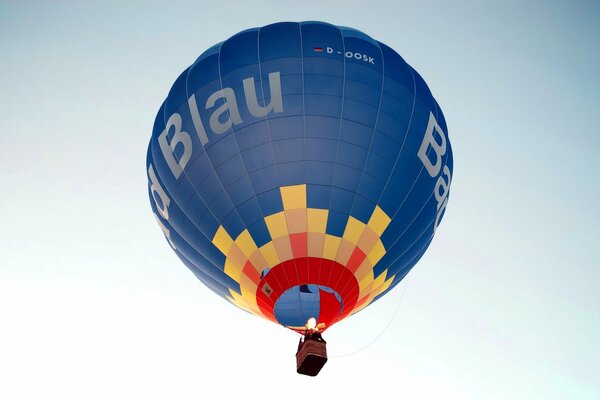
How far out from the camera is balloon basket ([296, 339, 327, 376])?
8.08 metres

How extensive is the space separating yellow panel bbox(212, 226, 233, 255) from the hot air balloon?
2cm

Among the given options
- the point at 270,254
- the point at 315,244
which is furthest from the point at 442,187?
the point at 270,254

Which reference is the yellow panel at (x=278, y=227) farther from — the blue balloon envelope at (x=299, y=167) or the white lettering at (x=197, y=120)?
the white lettering at (x=197, y=120)

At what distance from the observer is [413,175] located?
341 inches

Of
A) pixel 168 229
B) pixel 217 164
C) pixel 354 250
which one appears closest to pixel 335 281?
pixel 354 250

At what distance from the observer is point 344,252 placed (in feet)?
27.2

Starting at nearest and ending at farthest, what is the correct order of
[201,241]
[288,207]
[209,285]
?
[288,207], [201,241], [209,285]

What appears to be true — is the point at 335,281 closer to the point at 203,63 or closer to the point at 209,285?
the point at 209,285

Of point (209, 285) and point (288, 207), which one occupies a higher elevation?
point (288, 207)

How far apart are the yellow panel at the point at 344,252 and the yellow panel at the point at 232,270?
150 centimetres

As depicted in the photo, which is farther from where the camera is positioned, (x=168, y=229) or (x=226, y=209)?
(x=168, y=229)

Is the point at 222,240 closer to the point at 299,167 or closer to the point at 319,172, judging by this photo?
the point at 299,167

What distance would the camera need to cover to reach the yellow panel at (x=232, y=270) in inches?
336

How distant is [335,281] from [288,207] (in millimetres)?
1286
